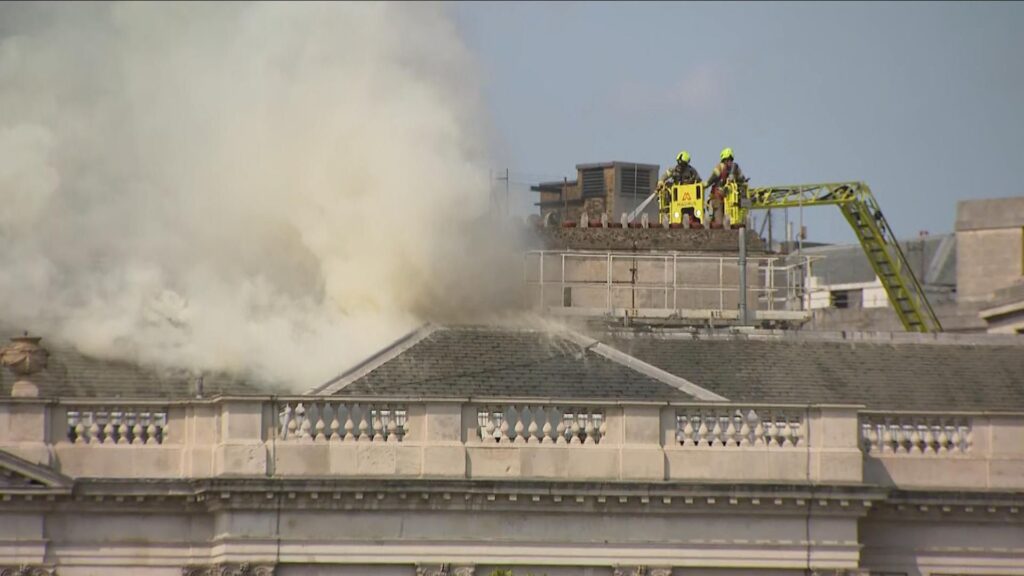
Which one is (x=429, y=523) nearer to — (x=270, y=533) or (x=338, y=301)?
(x=270, y=533)

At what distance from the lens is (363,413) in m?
48.3

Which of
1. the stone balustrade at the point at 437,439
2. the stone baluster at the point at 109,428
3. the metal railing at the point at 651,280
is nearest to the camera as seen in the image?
the stone balustrade at the point at 437,439

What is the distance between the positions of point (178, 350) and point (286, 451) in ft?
29.8

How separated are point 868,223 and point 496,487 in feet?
130

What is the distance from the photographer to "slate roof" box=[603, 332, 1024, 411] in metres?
54.2

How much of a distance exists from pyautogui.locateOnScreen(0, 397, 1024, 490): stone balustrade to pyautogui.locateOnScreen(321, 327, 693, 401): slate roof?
8.92 ft

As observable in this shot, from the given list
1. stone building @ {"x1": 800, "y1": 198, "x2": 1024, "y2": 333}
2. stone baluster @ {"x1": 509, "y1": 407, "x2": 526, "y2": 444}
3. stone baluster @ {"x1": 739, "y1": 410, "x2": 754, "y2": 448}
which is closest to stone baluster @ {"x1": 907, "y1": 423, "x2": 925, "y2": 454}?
stone baluster @ {"x1": 739, "y1": 410, "x2": 754, "y2": 448}

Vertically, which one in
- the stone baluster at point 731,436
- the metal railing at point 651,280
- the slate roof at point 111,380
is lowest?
the stone baluster at point 731,436

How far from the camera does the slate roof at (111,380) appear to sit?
178ft

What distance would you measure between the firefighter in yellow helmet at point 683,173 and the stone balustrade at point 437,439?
2442 cm

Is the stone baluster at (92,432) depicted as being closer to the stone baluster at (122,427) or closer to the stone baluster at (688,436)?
the stone baluster at (122,427)

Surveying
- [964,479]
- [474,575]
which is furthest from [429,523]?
[964,479]

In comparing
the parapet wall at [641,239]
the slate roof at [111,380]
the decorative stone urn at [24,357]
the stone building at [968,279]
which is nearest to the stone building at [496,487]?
the decorative stone urn at [24,357]

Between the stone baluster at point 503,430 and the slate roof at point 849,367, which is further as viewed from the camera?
the slate roof at point 849,367
